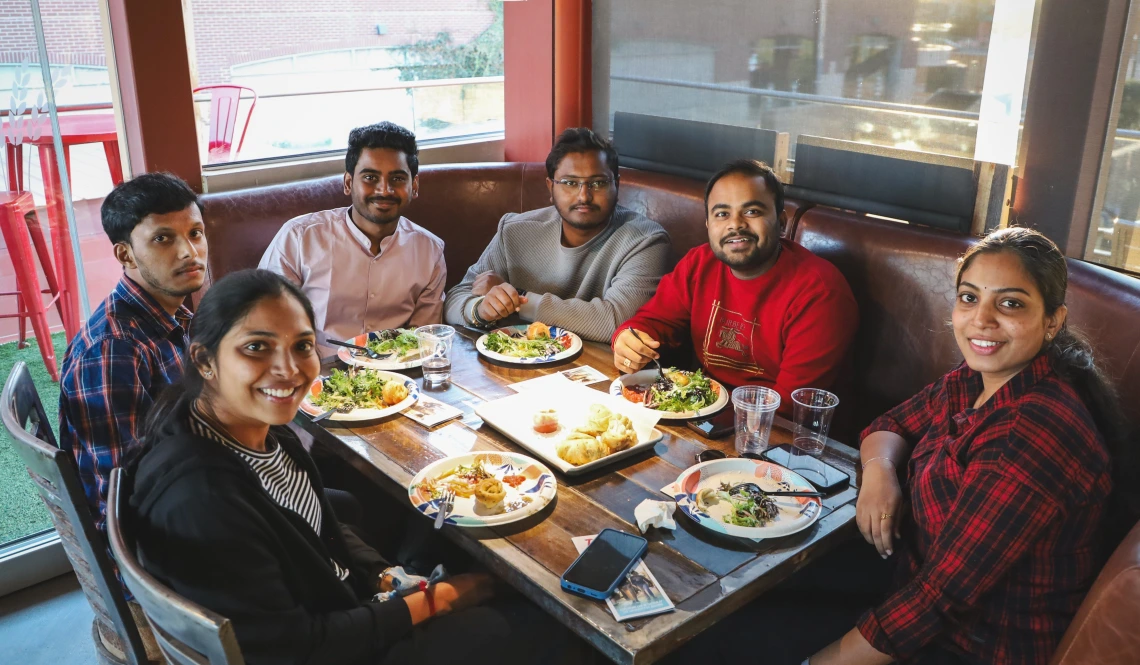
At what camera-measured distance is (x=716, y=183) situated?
2572mm

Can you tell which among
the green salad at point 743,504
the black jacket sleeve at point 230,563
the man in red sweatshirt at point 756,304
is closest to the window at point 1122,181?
the man in red sweatshirt at point 756,304

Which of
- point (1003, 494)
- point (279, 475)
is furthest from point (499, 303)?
point (1003, 494)

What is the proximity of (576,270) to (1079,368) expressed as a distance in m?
1.89

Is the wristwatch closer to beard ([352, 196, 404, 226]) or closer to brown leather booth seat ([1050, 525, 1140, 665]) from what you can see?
Result: beard ([352, 196, 404, 226])

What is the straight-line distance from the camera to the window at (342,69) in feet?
13.6

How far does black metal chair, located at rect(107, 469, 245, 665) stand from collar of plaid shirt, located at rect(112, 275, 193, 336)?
85 cm

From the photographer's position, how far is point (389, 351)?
254 cm

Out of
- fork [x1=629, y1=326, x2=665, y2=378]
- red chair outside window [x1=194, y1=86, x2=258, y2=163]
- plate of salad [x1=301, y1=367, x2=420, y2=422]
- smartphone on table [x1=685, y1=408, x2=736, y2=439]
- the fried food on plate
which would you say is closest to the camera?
smartphone on table [x1=685, y1=408, x2=736, y2=439]

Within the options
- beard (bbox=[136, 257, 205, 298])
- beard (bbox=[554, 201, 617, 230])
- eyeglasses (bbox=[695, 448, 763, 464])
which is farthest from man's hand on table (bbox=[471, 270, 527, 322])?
eyeglasses (bbox=[695, 448, 763, 464])

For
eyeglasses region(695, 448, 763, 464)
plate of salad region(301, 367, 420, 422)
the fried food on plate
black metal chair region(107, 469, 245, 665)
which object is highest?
black metal chair region(107, 469, 245, 665)

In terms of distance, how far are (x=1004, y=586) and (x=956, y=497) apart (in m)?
0.18

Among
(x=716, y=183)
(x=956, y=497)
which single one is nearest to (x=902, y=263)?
(x=716, y=183)

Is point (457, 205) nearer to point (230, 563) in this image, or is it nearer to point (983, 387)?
point (983, 387)

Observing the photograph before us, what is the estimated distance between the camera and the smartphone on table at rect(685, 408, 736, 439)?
6.56ft
